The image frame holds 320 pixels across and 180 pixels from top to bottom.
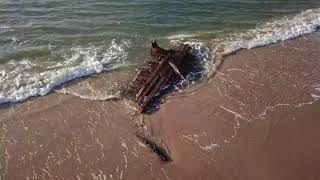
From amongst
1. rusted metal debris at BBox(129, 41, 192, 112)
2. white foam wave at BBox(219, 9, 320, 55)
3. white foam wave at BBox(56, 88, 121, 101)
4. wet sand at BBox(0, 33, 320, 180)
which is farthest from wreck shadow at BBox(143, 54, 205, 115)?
white foam wave at BBox(219, 9, 320, 55)

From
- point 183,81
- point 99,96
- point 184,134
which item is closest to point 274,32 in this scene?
point 183,81

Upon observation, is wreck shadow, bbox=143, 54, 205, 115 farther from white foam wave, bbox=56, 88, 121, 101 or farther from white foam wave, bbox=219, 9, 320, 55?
white foam wave, bbox=219, 9, 320, 55

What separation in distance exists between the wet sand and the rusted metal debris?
1.74ft

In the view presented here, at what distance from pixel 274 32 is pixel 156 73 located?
7051 mm

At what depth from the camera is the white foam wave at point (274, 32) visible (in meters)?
18.2

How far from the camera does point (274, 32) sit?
1928cm

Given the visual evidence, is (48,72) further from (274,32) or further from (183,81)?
(274,32)

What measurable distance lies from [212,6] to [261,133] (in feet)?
33.3

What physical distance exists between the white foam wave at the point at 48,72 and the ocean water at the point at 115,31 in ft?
0.11

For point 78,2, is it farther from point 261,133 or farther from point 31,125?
point 261,133

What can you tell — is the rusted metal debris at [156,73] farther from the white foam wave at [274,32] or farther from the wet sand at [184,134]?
the white foam wave at [274,32]

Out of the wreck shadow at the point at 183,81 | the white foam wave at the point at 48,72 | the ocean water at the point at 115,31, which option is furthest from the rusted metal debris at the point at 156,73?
the white foam wave at the point at 48,72

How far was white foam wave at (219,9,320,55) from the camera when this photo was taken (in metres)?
18.2

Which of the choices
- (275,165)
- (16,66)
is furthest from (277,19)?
(16,66)
